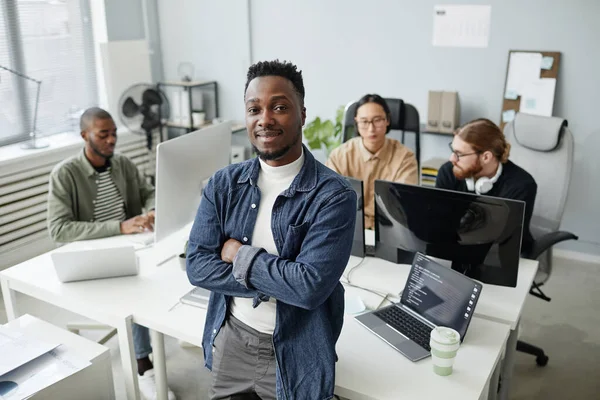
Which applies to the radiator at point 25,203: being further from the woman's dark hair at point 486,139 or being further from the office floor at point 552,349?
the woman's dark hair at point 486,139

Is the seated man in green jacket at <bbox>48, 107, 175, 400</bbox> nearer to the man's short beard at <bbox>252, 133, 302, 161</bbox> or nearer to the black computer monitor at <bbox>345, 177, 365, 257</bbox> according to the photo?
the black computer monitor at <bbox>345, 177, 365, 257</bbox>

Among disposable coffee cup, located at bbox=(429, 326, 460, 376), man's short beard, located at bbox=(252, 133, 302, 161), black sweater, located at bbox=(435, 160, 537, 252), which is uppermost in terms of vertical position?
man's short beard, located at bbox=(252, 133, 302, 161)

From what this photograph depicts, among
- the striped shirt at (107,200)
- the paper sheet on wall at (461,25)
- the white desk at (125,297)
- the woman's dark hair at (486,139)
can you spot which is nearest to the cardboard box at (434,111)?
the paper sheet on wall at (461,25)

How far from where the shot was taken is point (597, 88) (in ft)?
12.0

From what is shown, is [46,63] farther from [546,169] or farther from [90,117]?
[546,169]

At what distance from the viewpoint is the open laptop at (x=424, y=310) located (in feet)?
5.74

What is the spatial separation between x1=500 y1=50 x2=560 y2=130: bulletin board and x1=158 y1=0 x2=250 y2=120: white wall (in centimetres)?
210

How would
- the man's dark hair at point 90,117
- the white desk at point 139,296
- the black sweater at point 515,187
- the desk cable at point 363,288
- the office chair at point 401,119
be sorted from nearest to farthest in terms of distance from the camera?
the white desk at point 139,296
the desk cable at point 363,288
the black sweater at point 515,187
the man's dark hair at point 90,117
the office chair at point 401,119

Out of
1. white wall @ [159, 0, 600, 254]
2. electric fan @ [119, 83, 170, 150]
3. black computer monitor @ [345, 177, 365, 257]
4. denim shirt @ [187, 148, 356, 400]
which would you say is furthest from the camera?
electric fan @ [119, 83, 170, 150]

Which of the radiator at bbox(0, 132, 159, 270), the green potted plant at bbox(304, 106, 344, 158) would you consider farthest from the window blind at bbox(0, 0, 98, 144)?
the green potted plant at bbox(304, 106, 344, 158)

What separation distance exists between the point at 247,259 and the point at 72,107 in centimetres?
358

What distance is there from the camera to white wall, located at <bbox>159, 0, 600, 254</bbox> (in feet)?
12.1

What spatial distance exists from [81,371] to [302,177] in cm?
96

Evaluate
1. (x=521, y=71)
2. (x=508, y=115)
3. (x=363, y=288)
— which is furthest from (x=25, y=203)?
(x=521, y=71)
